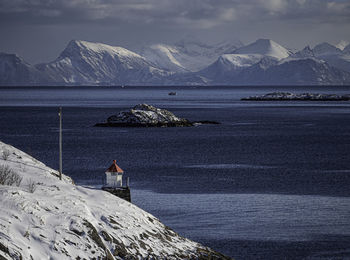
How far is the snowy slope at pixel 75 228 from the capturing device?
1748cm

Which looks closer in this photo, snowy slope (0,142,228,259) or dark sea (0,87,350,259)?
snowy slope (0,142,228,259)

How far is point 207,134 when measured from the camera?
301ft

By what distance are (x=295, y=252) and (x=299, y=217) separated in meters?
6.05

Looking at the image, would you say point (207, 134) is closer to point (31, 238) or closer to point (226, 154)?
point (226, 154)

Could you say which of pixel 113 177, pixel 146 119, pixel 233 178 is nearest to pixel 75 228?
pixel 113 177

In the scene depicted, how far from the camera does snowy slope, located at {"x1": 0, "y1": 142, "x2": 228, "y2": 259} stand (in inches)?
688

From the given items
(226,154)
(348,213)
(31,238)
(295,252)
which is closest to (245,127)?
(226,154)

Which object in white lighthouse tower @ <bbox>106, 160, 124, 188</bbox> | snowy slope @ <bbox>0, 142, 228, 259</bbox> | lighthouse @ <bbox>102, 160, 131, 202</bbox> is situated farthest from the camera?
white lighthouse tower @ <bbox>106, 160, 124, 188</bbox>

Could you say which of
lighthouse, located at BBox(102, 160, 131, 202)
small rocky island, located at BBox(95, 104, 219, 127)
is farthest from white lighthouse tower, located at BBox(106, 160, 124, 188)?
small rocky island, located at BBox(95, 104, 219, 127)

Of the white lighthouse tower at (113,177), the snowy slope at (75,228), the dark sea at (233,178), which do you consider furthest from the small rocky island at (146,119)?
the snowy slope at (75,228)

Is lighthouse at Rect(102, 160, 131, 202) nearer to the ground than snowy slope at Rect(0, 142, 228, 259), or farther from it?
farther from it

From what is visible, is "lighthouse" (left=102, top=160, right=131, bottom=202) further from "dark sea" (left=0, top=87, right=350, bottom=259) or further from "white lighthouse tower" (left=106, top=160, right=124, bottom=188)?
"dark sea" (left=0, top=87, right=350, bottom=259)

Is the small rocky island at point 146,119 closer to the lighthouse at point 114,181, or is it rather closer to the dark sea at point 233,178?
the dark sea at point 233,178

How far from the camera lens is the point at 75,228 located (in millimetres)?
18688
